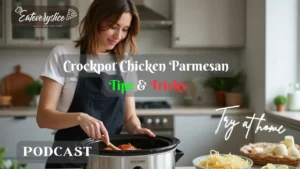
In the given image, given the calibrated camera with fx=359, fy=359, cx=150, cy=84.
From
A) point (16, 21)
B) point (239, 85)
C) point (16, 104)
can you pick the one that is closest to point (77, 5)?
point (16, 21)

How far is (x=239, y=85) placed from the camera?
2.69 metres

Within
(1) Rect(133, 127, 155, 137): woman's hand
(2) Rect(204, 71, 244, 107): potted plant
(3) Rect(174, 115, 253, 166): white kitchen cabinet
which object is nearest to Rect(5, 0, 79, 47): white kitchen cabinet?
(3) Rect(174, 115, 253, 166): white kitchen cabinet

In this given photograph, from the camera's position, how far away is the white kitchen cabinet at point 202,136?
240 centimetres

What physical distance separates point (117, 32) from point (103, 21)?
0.06 metres

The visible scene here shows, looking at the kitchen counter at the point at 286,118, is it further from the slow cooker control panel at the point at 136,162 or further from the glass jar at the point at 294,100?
the slow cooker control panel at the point at 136,162

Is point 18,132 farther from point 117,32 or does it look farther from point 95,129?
point 95,129

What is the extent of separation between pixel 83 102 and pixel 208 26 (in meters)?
1.56

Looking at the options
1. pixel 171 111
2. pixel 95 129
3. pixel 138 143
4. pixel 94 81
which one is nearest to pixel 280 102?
pixel 171 111

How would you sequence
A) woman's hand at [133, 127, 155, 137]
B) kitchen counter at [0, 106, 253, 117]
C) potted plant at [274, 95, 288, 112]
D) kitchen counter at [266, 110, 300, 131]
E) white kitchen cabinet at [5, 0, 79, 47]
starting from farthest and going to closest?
white kitchen cabinet at [5, 0, 79, 47] < kitchen counter at [0, 106, 253, 117] < potted plant at [274, 95, 288, 112] < kitchen counter at [266, 110, 300, 131] < woman's hand at [133, 127, 155, 137]

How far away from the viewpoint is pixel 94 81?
4.40 feet

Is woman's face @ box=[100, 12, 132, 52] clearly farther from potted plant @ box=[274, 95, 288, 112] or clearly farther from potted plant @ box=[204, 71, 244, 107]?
potted plant @ box=[204, 71, 244, 107]

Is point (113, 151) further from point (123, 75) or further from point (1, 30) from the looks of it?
point (1, 30)

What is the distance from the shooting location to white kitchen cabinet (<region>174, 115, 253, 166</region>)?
2.40m

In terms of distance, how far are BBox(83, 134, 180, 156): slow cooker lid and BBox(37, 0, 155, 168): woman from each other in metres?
0.04
